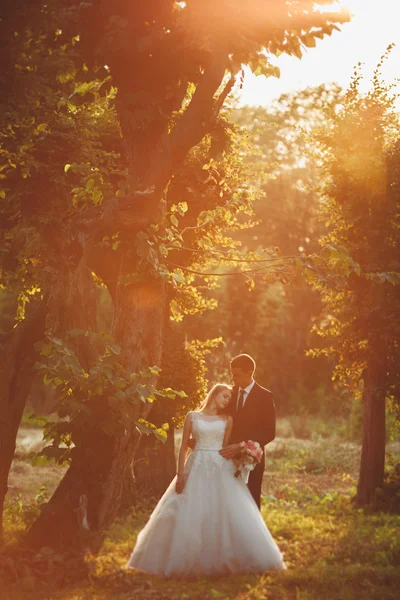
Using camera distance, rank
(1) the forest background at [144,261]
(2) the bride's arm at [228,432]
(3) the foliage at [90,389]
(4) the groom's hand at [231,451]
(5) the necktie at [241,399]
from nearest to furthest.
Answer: (3) the foliage at [90,389] → (1) the forest background at [144,261] → (4) the groom's hand at [231,451] → (2) the bride's arm at [228,432] → (5) the necktie at [241,399]

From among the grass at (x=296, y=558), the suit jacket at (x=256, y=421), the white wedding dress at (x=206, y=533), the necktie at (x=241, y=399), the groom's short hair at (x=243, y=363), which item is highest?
the groom's short hair at (x=243, y=363)

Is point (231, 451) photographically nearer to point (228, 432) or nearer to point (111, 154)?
point (228, 432)

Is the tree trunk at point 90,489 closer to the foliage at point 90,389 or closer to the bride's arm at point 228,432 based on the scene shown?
the foliage at point 90,389

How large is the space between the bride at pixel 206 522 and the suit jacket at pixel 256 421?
1.81 ft

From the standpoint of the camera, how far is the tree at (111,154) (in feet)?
29.5

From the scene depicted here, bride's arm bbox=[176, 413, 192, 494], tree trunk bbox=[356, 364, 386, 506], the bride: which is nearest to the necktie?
the bride

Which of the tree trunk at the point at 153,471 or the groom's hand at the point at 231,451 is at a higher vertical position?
the groom's hand at the point at 231,451

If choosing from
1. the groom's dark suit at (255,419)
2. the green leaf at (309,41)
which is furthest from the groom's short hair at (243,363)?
the green leaf at (309,41)

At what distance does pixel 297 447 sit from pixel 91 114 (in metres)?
17.6

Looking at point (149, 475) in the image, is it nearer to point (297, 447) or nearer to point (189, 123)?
point (189, 123)

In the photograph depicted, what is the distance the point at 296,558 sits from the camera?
42.4 feet

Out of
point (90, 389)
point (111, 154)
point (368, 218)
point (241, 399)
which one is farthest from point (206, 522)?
point (368, 218)

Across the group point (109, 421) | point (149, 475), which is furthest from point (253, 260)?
point (149, 475)

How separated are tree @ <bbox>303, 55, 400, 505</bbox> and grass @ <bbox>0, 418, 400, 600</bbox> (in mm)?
1829
